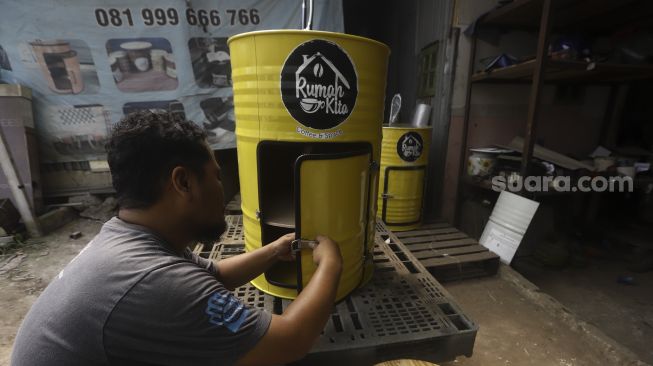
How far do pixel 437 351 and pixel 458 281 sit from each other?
1.63 meters

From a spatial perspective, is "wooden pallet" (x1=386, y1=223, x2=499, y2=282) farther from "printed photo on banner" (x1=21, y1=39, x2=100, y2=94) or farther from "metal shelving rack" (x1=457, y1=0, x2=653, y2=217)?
"printed photo on banner" (x1=21, y1=39, x2=100, y2=94)

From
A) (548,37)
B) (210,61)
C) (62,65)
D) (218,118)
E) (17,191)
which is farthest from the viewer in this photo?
(218,118)

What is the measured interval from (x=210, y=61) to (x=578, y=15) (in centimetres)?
463

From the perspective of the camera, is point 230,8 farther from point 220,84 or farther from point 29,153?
point 29,153

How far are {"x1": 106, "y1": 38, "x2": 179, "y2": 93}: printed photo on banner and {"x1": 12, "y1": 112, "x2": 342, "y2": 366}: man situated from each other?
365 cm

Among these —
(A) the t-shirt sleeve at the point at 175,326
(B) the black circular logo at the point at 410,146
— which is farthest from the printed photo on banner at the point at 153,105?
(A) the t-shirt sleeve at the point at 175,326

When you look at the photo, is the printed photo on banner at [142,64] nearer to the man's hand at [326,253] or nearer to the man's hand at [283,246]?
the man's hand at [283,246]

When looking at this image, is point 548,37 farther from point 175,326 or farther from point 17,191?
point 17,191

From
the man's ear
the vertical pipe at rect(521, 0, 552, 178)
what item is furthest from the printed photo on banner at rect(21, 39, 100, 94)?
the vertical pipe at rect(521, 0, 552, 178)

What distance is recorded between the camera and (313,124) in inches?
60.1

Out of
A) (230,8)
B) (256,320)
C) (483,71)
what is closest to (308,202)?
(256,320)

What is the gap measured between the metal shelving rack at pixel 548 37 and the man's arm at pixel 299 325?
266 centimetres

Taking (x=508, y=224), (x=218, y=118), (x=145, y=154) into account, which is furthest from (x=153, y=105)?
(x=508, y=224)

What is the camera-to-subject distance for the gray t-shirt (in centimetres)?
81
